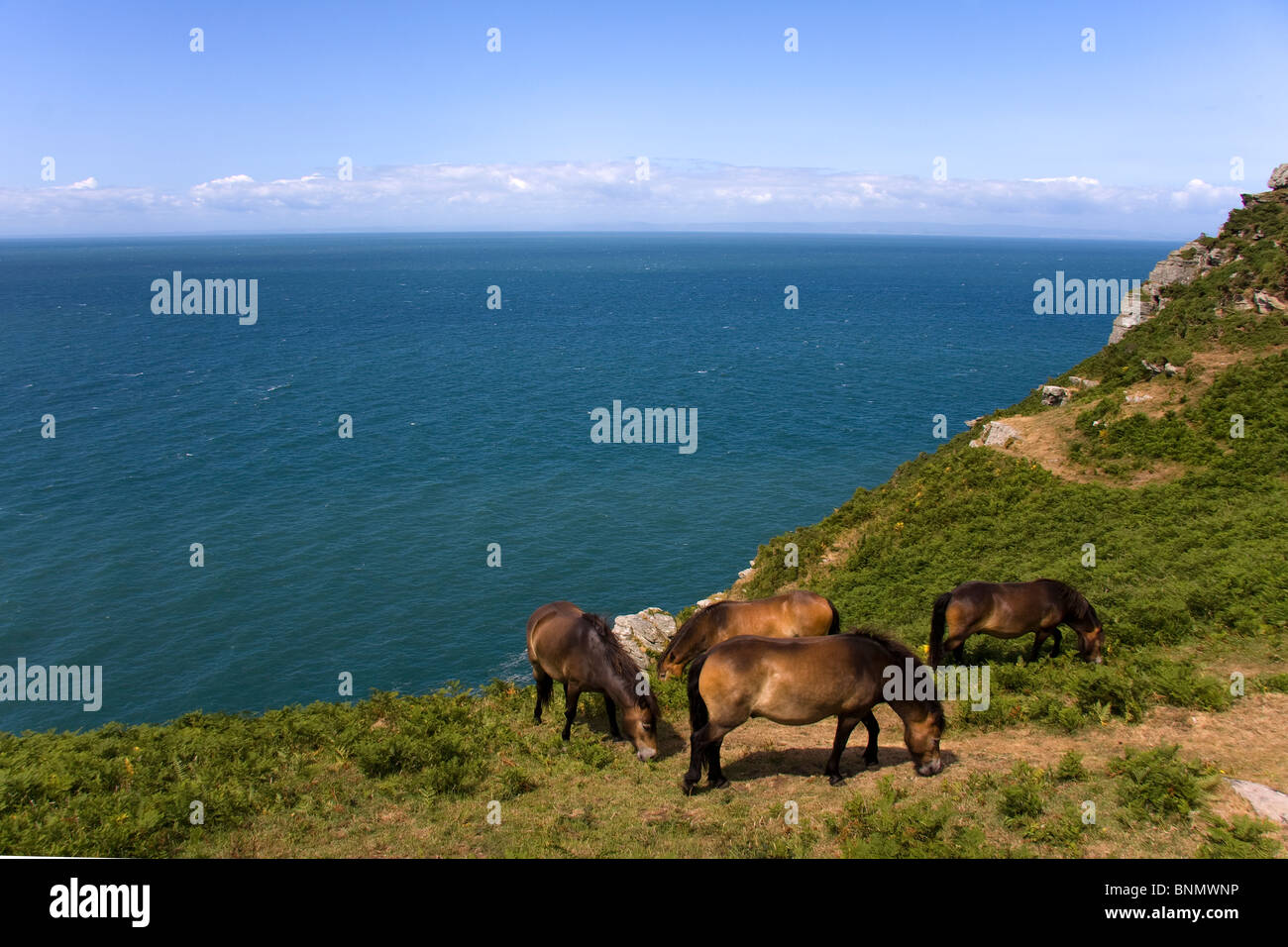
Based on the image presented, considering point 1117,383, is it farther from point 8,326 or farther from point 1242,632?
point 8,326

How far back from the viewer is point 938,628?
17.1m

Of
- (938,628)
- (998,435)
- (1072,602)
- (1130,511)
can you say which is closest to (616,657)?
(938,628)

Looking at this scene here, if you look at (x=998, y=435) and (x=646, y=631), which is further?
(x=998, y=435)

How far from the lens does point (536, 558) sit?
4912cm

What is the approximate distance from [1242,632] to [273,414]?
3229 inches

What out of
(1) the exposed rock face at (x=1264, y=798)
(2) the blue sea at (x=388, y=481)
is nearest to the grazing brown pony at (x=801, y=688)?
(1) the exposed rock face at (x=1264, y=798)

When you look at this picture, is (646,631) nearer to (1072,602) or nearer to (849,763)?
(849,763)

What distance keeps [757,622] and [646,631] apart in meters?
10.9

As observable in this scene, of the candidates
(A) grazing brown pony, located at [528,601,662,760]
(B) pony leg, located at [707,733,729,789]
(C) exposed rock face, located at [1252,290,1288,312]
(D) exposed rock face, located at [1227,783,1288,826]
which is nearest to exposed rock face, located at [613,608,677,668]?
(A) grazing brown pony, located at [528,601,662,760]

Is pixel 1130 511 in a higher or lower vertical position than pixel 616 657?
higher

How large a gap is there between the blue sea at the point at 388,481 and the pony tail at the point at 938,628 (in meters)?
24.0

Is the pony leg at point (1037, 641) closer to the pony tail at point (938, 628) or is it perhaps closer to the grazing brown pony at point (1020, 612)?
the grazing brown pony at point (1020, 612)

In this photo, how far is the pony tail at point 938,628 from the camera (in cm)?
1700
